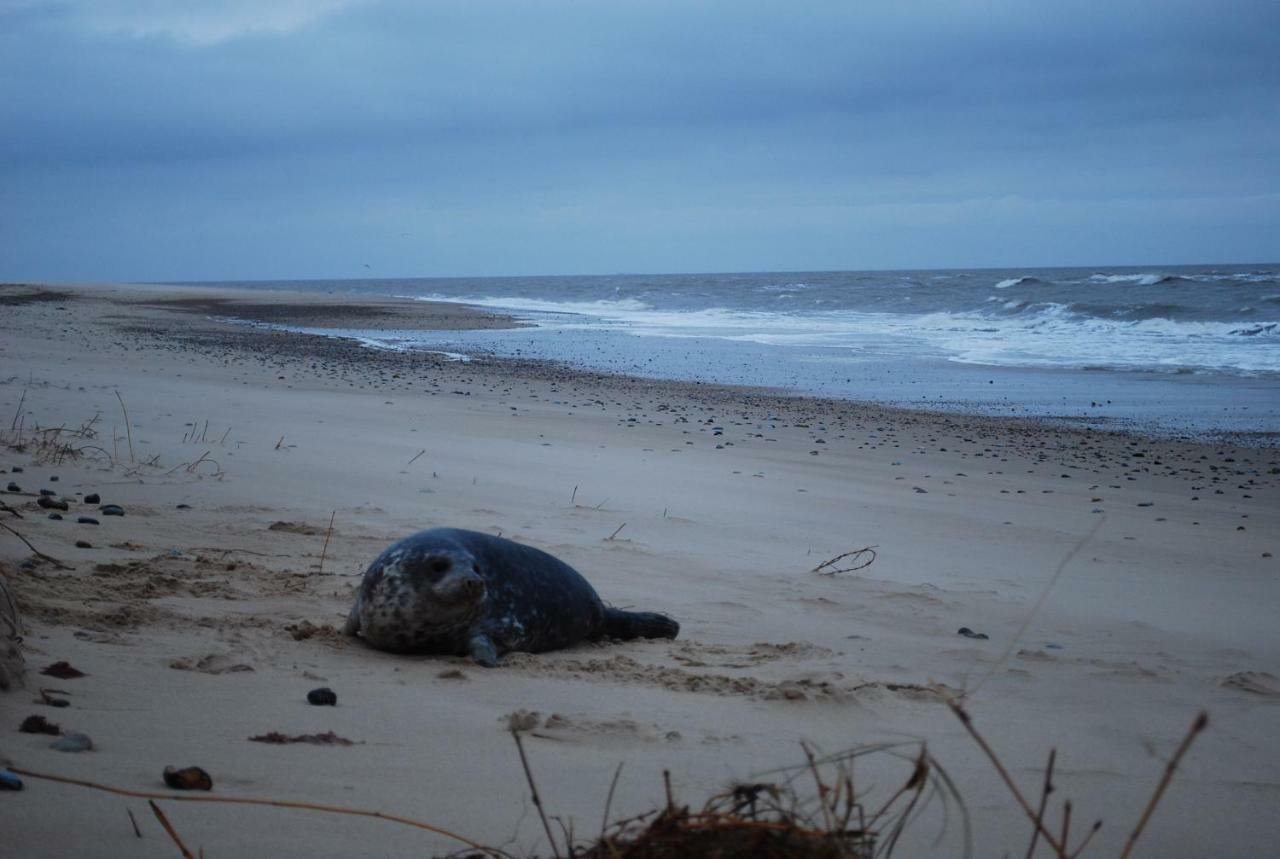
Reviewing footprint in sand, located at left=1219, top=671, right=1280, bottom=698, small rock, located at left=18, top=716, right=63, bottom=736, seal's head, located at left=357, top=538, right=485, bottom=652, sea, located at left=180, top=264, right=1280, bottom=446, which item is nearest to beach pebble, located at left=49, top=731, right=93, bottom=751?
small rock, located at left=18, top=716, right=63, bottom=736

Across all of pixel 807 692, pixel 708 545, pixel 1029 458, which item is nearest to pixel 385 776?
pixel 807 692

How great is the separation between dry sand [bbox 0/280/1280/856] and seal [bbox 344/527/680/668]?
14cm

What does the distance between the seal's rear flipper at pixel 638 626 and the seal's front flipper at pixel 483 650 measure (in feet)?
2.24

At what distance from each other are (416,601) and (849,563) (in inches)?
133

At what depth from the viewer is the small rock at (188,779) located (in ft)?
8.11

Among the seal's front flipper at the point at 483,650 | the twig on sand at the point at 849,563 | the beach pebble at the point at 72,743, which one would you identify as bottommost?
the twig on sand at the point at 849,563

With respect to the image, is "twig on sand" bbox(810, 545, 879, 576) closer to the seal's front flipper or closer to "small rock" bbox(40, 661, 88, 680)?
the seal's front flipper

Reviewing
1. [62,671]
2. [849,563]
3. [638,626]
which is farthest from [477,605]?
[849,563]

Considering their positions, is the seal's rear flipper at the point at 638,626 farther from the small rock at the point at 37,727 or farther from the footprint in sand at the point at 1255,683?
the small rock at the point at 37,727

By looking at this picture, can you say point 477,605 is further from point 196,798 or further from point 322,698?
point 196,798

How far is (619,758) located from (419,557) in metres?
1.59

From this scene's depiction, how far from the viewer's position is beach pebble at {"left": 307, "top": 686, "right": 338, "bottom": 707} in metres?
3.29

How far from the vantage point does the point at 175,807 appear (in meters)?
2.37

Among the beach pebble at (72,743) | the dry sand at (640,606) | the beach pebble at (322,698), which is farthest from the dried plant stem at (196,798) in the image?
the beach pebble at (322,698)
